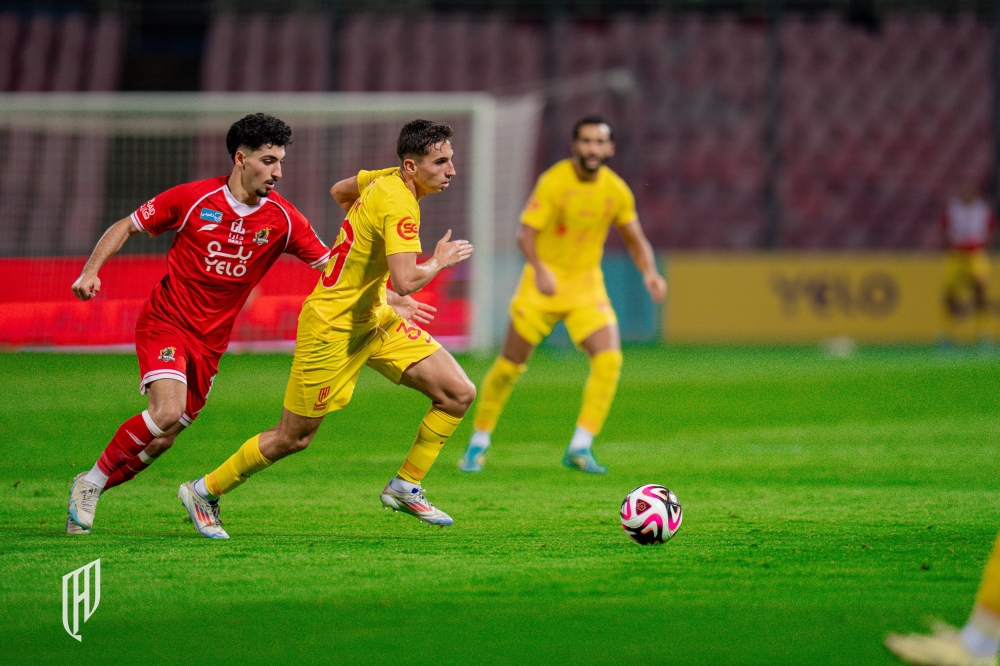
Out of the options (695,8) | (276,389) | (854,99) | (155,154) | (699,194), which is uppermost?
(695,8)

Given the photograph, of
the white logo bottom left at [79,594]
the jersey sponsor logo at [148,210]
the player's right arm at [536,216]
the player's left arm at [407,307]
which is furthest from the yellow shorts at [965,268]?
the white logo bottom left at [79,594]

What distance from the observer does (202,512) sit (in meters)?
5.25

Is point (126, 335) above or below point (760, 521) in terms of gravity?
above

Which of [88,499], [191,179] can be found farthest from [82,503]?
[191,179]

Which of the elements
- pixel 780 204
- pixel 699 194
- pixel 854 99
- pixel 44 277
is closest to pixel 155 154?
pixel 44 277

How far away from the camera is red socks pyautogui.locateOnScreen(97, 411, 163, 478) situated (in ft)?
17.3

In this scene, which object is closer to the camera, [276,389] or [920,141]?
[276,389]

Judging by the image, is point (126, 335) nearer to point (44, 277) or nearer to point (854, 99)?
point (44, 277)

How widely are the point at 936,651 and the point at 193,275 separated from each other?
11.5 feet

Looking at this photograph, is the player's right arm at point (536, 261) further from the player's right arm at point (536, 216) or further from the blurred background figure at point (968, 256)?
the blurred background figure at point (968, 256)

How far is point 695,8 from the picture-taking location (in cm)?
2267

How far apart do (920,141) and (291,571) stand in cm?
1969

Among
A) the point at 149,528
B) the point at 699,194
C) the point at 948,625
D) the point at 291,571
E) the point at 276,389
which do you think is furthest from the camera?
the point at 699,194

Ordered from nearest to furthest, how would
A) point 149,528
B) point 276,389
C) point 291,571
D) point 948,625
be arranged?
point 948,625 → point 291,571 → point 149,528 → point 276,389
